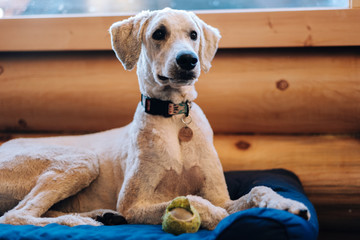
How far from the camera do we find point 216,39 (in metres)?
2.01

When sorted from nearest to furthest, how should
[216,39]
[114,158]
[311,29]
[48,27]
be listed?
[216,39], [114,158], [311,29], [48,27]

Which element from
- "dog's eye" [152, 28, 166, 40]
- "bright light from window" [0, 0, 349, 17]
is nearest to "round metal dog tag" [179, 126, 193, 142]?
"dog's eye" [152, 28, 166, 40]

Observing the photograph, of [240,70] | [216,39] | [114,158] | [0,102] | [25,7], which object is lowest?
[114,158]

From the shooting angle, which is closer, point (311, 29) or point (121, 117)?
point (311, 29)

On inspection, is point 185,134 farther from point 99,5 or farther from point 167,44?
point 99,5

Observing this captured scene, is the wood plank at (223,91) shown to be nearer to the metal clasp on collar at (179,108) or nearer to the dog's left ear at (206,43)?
the dog's left ear at (206,43)

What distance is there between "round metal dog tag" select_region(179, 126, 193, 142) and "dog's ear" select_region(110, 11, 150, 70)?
0.42 meters

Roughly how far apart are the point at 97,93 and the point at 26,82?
55 centimetres

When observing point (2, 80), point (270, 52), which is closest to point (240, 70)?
point (270, 52)

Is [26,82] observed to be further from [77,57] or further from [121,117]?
[121,117]

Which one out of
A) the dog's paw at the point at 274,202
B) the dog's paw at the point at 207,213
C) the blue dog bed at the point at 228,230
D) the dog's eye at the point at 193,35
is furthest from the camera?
the dog's eye at the point at 193,35

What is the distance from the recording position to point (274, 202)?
1.44 meters

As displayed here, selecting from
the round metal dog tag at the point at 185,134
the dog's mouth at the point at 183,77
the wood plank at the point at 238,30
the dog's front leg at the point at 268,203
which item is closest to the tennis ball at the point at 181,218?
the dog's front leg at the point at 268,203

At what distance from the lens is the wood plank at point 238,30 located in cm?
239
